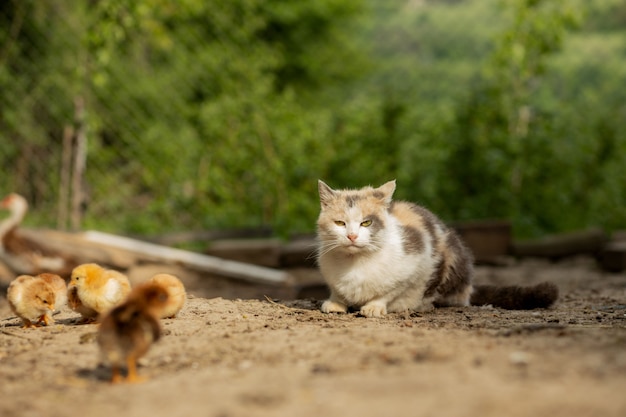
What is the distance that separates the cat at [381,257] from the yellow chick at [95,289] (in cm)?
135

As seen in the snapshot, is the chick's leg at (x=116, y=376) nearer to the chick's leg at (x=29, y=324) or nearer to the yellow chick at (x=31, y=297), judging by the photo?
the yellow chick at (x=31, y=297)

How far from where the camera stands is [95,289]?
15.3 ft

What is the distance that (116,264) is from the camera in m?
8.58

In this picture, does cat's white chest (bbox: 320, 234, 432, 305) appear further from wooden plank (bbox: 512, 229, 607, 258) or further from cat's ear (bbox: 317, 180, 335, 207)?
wooden plank (bbox: 512, 229, 607, 258)

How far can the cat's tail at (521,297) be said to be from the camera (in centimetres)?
564

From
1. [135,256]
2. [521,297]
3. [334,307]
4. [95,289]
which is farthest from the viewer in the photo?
[135,256]

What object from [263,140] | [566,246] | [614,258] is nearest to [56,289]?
[614,258]

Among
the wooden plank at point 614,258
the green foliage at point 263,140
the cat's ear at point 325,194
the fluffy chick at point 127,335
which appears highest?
the green foliage at point 263,140

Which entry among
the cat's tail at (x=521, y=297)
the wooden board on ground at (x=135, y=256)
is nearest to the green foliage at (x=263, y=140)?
the wooden board on ground at (x=135, y=256)

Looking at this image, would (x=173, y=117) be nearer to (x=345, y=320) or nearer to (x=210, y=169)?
(x=210, y=169)

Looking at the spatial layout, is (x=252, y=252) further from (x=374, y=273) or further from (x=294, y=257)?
(x=374, y=273)

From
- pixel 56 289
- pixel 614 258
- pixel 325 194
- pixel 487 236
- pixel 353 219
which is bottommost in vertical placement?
pixel 614 258

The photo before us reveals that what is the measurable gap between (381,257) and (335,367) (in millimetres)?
1693

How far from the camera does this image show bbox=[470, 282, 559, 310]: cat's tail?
222 inches
